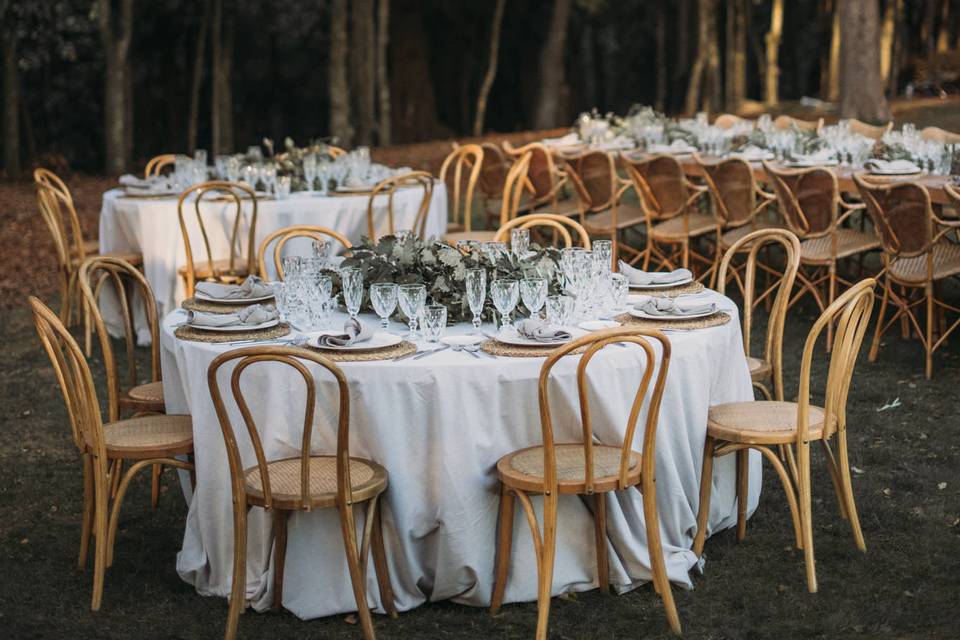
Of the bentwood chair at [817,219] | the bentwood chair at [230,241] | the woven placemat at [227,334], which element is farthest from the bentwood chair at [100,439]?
the bentwood chair at [817,219]

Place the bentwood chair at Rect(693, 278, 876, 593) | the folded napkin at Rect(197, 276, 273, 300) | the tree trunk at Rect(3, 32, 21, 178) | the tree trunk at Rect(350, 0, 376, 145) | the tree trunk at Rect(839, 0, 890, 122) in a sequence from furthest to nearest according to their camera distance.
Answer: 1. the tree trunk at Rect(350, 0, 376, 145)
2. the tree trunk at Rect(3, 32, 21, 178)
3. the tree trunk at Rect(839, 0, 890, 122)
4. the folded napkin at Rect(197, 276, 273, 300)
5. the bentwood chair at Rect(693, 278, 876, 593)

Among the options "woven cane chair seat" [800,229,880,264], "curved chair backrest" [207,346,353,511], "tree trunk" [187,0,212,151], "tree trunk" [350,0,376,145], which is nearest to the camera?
"curved chair backrest" [207,346,353,511]

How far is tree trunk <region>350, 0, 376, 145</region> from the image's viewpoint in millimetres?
17688

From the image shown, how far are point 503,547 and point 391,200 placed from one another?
4.41 meters

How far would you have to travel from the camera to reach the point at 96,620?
4.21 m

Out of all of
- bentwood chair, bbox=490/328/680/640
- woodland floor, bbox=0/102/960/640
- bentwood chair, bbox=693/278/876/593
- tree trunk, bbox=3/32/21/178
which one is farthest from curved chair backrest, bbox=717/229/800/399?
tree trunk, bbox=3/32/21/178

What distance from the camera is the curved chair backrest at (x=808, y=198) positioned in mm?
7570

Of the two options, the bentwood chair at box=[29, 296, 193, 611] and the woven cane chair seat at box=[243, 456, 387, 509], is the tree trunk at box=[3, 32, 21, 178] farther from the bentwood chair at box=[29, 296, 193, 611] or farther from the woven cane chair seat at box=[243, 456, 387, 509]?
the woven cane chair seat at box=[243, 456, 387, 509]

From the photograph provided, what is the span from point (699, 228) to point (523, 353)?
205 inches

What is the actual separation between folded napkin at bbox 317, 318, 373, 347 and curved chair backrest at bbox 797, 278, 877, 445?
141cm

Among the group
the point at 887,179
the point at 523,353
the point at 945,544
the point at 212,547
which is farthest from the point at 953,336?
the point at 212,547

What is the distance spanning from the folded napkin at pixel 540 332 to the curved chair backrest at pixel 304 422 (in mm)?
670

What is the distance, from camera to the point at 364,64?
706 inches

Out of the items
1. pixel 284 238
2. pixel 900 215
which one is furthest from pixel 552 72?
pixel 284 238
